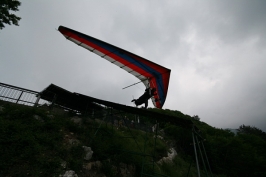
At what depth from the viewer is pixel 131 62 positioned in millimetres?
8688

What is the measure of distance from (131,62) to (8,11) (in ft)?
34.0

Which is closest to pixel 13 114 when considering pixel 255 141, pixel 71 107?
pixel 71 107

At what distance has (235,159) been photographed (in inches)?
730

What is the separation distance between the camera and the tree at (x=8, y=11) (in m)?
10.0

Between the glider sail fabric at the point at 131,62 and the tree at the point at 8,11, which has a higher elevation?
the tree at the point at 8,11

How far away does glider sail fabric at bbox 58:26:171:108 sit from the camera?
8.18 m

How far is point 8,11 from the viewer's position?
10312mm

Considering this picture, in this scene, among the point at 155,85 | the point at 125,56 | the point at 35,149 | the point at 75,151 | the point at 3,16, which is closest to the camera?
the point at 35,149

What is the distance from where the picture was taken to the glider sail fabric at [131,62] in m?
8.18

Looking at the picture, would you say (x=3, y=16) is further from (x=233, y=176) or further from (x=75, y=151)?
(x=233, y=176)

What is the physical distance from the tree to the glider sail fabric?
18.3ft

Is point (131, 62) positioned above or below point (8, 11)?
below

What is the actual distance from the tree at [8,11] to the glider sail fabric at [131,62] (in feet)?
18.3

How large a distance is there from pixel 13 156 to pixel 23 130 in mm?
1455
